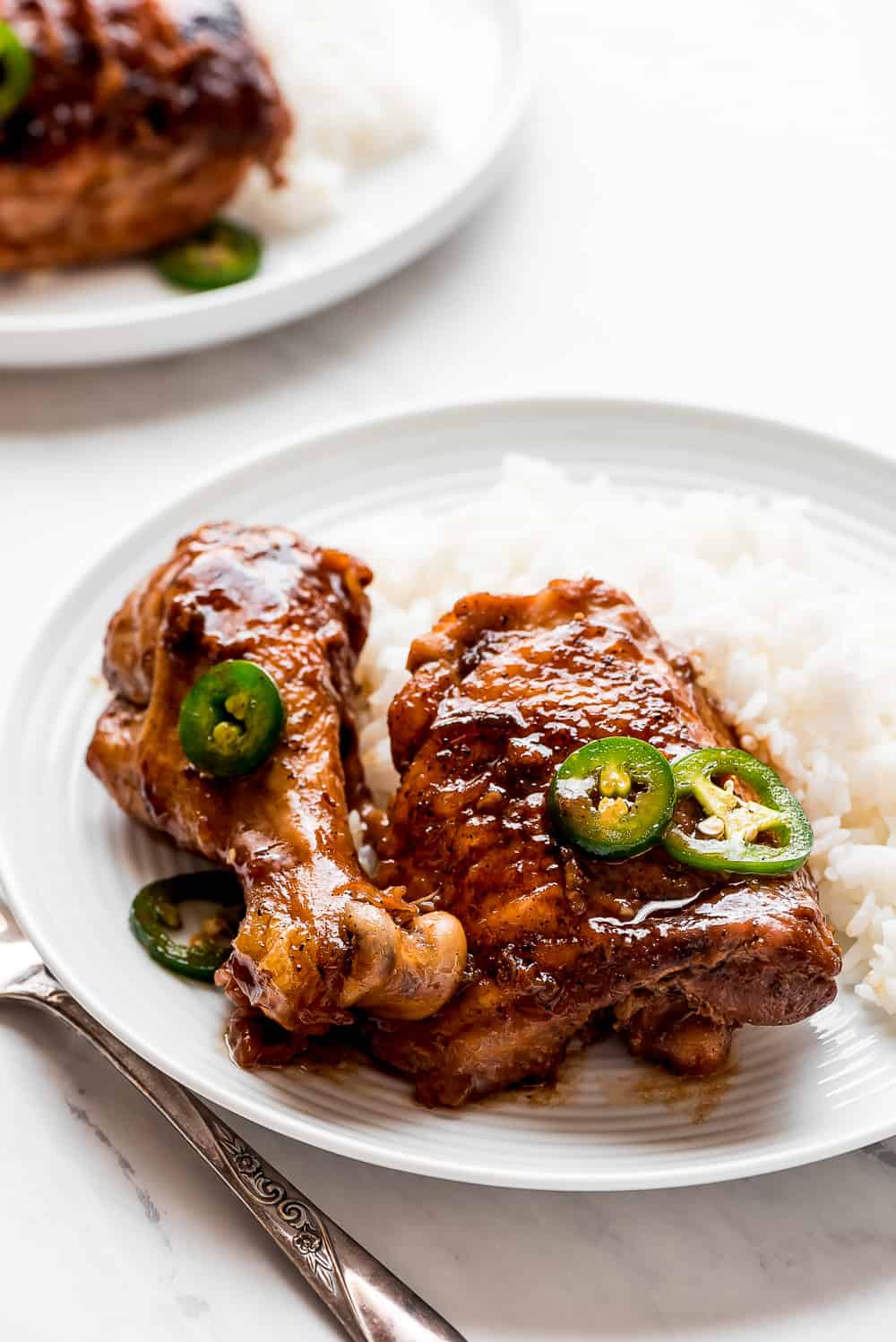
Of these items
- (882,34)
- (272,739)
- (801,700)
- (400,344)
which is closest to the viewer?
(272,739)

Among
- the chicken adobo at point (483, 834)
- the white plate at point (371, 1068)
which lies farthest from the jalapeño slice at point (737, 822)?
the white plate at point (371, 1068)

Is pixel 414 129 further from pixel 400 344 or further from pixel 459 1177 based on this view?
pixel 459 1177

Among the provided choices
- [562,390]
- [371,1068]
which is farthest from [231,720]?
[562,390]

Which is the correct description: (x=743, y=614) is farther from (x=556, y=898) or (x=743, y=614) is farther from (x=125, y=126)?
(x=125, y=126)

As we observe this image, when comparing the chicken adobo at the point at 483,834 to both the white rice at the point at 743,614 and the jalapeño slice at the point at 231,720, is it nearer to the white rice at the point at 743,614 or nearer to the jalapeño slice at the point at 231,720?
the jalapeño slice at the point at 231,720

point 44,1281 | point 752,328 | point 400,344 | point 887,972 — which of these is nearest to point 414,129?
point 400,344
